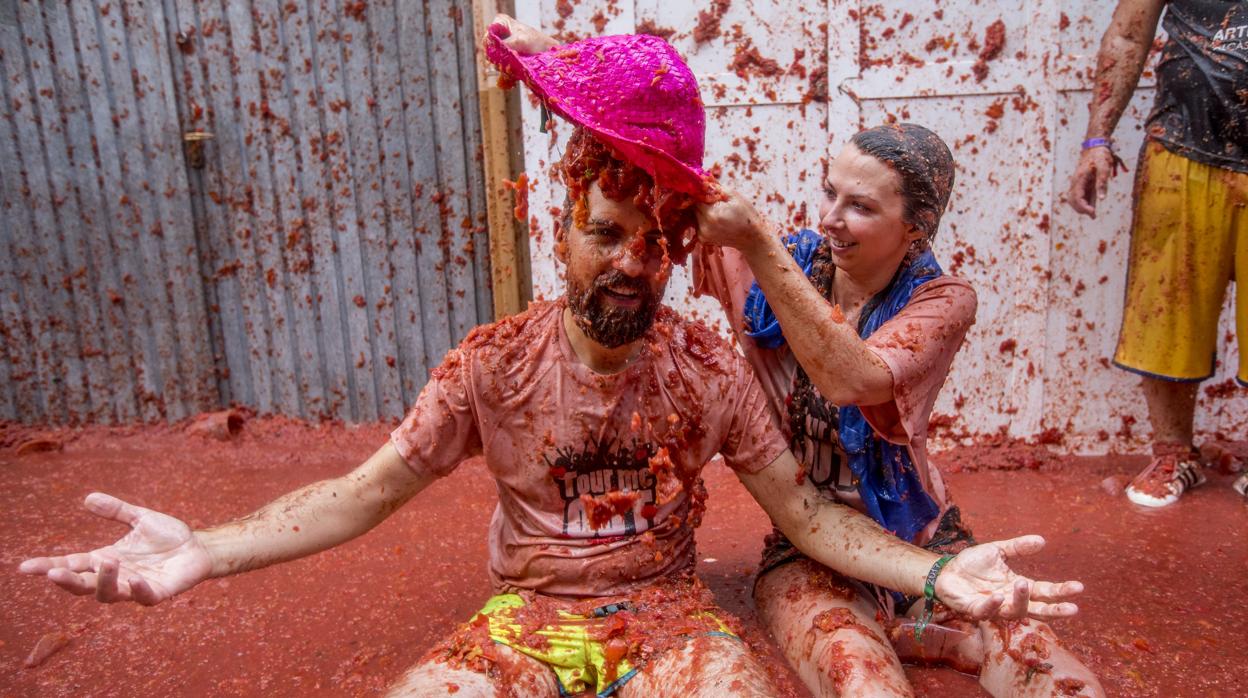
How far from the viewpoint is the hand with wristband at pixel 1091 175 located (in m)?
3.52

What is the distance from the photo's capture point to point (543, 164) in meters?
4.23

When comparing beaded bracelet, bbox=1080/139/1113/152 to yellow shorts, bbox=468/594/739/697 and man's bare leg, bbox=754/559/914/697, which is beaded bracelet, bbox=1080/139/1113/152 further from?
yellow shorts, bbox=468/594/739/697

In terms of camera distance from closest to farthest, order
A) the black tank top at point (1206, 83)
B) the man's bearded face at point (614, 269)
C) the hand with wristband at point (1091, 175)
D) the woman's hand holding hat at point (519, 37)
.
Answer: the man's bearded face at point (614, 269)
the woman's hand holding hat at point (519, 37)
the black tank top at point (1206, 83)
the hand with wristband at point (1091, 175)

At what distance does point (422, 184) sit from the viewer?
477 cm

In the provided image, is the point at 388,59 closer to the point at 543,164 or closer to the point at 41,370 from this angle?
the point at 543,164

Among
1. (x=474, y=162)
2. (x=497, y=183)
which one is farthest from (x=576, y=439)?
(x=474, y=162)

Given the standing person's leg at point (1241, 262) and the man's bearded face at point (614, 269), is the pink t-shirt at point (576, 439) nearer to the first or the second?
the man's bearded face at point (614, 269)

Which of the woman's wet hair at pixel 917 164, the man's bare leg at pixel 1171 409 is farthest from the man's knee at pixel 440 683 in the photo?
the man's bare leg at pixel 1171 409

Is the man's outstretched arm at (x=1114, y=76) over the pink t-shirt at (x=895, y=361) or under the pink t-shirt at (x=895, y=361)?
over

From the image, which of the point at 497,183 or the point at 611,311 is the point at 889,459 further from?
the point at 497,183

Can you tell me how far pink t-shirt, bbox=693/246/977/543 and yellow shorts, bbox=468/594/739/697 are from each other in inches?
25.5

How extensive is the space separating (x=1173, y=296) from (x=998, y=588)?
2.53 meters

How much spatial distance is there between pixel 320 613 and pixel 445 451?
3.90 ft

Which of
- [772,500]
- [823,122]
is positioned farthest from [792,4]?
[772,500]
